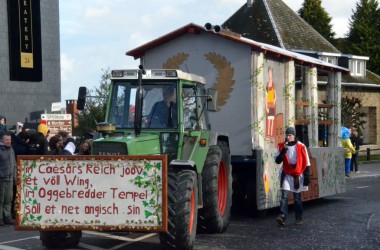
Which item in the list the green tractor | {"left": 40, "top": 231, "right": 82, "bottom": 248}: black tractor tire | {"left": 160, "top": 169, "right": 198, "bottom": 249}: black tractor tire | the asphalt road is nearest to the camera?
{"left": 160, "top": 169, "right": 198, "bottom": 249}: black tractor tire

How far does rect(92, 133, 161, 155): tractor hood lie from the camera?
12.5 m

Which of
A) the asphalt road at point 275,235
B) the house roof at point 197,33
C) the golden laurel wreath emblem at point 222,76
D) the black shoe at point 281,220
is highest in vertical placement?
the house roof at point 197,33

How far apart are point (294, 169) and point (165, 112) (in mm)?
3462

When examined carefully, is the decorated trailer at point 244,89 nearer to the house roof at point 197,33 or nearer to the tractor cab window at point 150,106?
the house roof at point 197,33

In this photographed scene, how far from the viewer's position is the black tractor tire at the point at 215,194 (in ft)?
46.0

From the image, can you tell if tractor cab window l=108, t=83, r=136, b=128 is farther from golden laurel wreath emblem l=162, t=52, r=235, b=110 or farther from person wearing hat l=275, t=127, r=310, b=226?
person wearing hat l=275, t=127, r=310, b=226

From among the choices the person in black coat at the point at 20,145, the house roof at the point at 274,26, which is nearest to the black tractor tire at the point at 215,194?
the person in black coat at the point at 20,145

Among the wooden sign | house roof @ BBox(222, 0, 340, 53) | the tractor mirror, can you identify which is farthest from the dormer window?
the wooden sign

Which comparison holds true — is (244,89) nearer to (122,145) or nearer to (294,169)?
(294,169)

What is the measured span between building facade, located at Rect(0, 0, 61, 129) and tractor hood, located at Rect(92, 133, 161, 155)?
27244 millimetres

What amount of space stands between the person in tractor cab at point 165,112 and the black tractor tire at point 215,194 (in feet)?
3.47

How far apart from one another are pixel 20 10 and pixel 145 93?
2685cm

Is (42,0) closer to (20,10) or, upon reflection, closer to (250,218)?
(20,10)

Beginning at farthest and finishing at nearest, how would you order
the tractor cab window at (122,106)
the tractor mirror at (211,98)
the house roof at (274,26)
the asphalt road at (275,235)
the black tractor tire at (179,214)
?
the house roof at (274,26) → the tractor mirror at (211,98) → the tractor cab window at (122,106) → the asphalt road at (275,235) → the black tractor tire at (179,214)
